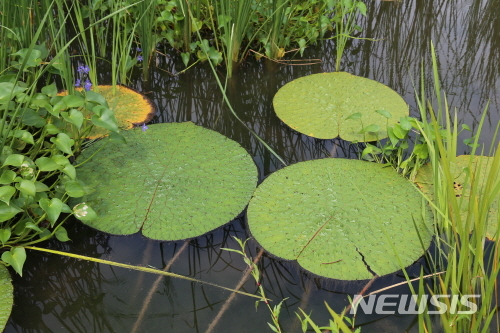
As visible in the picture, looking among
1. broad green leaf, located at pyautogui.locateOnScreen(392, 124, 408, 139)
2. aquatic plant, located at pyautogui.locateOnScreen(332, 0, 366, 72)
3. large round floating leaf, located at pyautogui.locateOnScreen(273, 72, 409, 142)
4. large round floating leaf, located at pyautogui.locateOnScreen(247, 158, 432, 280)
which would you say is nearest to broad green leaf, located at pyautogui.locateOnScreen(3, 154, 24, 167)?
large round floating leaf, located at pyautogui.locateOnScreen(247, 158, 432, 280)

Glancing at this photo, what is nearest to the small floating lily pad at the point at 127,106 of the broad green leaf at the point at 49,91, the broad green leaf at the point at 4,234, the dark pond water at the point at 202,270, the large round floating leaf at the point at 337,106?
the dark pond water at the point at 202,270

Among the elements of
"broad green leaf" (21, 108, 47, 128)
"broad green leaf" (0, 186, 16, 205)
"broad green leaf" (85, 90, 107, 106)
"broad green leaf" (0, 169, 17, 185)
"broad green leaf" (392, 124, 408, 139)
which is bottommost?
"broad green leaf" (392, 124, 408, 139)

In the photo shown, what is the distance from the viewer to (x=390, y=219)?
1.77m

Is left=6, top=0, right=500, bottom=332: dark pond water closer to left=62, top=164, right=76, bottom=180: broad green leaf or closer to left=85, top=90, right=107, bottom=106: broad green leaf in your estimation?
left=62, top=164, right=76, bottom=180: broad green leaf

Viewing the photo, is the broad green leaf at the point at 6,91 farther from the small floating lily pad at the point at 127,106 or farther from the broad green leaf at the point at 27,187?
the small floating lily pad at the point at 127,106

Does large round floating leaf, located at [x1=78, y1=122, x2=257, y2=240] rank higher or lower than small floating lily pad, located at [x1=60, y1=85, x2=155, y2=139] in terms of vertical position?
lower

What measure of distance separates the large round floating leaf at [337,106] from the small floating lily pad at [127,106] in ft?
2.00

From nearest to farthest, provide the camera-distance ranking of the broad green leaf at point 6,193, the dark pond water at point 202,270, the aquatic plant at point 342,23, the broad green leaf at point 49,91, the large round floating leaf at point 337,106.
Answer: the broad green leaf at point 6,193 → the dark pond water at point 202,270 → the broad green leaf at point 49,91 → the large round floating leaf at point 337,106 → the aquatic plant at point 342,23

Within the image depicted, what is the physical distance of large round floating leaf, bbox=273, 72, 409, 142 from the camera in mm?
2186

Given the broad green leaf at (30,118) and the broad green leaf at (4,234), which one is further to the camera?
the broad green leaf at (30,118)

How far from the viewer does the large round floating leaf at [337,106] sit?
219cm

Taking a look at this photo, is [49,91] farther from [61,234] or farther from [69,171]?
[61,234]

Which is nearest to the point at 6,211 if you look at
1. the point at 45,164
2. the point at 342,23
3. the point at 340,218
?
the point at 45,164

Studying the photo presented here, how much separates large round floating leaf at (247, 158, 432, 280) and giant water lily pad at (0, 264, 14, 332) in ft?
2.57
